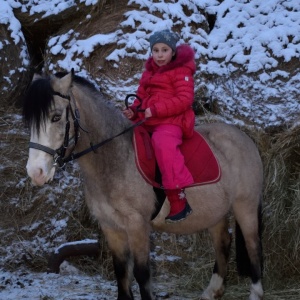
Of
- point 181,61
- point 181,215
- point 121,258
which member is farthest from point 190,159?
point 121,258

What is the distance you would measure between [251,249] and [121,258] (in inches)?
49.9

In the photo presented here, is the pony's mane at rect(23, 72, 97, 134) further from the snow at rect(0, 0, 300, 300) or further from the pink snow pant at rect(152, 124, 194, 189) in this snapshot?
the snow at rect(0, 0, 300, 300)

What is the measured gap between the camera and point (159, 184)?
13.4ft

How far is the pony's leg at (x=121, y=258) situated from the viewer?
423cm

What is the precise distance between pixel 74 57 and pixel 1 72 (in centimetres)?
90

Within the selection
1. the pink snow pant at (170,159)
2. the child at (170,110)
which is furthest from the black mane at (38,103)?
the pink snow pant at (170,159)

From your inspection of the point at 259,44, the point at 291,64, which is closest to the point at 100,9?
the point at 259,44

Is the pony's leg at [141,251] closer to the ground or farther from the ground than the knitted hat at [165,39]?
closer to the ground

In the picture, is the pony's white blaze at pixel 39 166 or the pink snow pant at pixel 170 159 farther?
the pink snow pant at pixel 170 159

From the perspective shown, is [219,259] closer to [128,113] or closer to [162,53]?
[128,113]

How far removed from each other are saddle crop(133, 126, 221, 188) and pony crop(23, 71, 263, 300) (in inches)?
2.4

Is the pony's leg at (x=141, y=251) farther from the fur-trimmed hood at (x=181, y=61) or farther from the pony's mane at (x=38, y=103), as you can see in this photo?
the fur-trimmed hood at (x=181, y=61)

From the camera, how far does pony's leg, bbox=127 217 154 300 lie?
3.93 metres

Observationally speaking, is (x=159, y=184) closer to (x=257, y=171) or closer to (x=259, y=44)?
(x=257, y=171)
